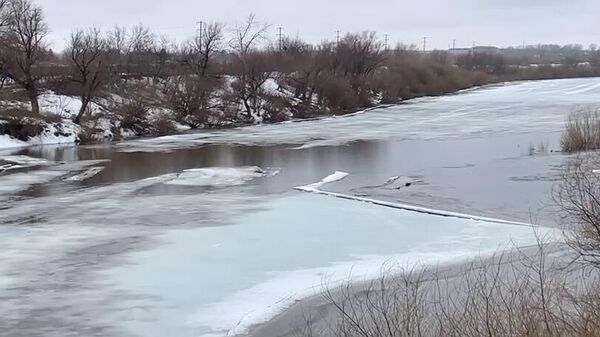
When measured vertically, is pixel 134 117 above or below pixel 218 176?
above

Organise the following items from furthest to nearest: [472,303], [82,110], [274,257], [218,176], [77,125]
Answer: [82,110], [77,125], [218,176], [274,257], [472,303]

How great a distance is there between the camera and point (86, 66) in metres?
37.8

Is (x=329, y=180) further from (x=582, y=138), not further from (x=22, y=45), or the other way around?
(x=22, y=45)

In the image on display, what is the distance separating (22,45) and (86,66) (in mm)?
3128

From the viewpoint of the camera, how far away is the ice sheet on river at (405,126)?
32969 millimetres

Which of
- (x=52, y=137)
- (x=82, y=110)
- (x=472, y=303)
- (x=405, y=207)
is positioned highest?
(x=82, y=110)

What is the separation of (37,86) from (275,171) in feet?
68.1

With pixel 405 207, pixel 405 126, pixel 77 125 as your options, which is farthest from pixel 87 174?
pixel 405 126

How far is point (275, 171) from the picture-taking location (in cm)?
2262

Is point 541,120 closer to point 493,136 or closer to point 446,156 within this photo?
point 493,136

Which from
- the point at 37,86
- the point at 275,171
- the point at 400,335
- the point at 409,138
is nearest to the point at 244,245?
the point at 400,335

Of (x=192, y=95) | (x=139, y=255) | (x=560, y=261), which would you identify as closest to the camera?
(x=560, y=261)

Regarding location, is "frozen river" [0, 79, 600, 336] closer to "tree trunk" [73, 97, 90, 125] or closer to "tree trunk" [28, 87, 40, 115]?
"tree trunk" [28, 87, 40, 115]

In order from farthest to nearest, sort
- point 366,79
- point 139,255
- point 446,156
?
point 366,79
point 446,156
point 139,255
